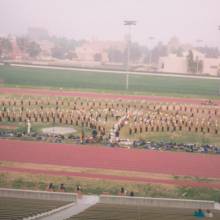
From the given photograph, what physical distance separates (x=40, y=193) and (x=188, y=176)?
12.0 ft

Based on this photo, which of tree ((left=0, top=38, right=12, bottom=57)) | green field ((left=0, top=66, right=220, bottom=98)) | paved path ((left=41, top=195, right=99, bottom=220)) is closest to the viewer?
paved path ((left=41, top=195, right=99, bottom=220))

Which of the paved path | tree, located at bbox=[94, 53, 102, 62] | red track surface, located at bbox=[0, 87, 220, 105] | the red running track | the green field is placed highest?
tree, located at bbox=[94, 53, 102, 62]

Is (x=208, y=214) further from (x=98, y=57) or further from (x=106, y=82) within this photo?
(x=98, y=57)

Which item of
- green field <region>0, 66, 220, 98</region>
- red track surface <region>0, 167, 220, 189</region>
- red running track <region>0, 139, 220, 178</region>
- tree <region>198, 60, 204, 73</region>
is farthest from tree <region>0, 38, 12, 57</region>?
red track surface <region>0, 167, 220, 189</region>

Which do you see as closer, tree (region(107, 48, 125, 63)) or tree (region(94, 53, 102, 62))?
tree (region(107, 48, 125, 63))

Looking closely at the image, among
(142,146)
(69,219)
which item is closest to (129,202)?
(69,219)

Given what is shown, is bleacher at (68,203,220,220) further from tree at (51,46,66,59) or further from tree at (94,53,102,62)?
tree at (94,53,102,62)

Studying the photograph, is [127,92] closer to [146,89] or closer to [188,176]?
[146,89]

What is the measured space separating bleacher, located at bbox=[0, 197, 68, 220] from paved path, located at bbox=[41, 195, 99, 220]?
0.17 meters

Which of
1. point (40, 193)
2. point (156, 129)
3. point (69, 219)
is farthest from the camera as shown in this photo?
point (156, 129)

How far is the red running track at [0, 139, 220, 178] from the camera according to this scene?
11.9m

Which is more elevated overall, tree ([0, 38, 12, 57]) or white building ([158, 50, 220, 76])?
tree ([0, 38, 12, 57])

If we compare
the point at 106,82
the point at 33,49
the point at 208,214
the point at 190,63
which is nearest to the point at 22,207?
the point at 208,214

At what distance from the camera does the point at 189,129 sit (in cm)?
1476
